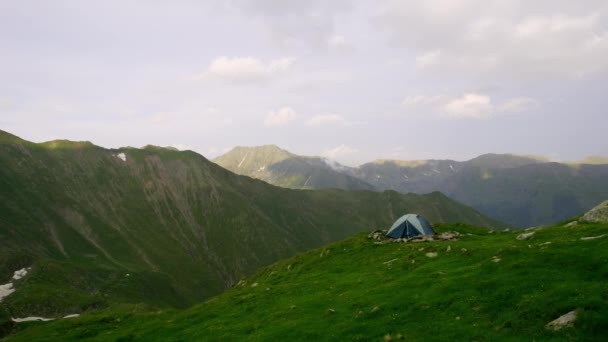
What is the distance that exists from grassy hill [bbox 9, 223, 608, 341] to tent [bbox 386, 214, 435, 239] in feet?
28.6

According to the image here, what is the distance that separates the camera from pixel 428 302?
86.2 ft

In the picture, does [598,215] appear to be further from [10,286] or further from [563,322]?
[10,286]

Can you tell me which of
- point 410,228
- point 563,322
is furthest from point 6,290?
point 563,322

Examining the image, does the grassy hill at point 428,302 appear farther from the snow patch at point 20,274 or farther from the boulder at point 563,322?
the snow patch at point 20,274

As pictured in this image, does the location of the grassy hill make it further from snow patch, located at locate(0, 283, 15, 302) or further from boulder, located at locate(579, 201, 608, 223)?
snow patch, located at locate(0, 283, 15, 302)

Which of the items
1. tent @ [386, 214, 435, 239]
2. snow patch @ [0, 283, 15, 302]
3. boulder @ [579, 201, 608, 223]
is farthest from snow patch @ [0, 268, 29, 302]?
boulder @ [579, 201, 608, 223]

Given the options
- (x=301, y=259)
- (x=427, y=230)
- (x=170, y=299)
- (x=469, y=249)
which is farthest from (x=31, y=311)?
(x=469, y=249)

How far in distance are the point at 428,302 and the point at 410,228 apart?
31.2m

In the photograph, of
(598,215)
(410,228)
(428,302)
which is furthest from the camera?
(410,228)

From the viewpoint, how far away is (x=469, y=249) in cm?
3809

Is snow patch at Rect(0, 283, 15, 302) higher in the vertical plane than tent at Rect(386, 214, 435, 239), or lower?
lower

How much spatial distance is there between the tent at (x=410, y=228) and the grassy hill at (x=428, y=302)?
28.6 ft

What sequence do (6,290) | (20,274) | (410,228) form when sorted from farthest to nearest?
1. (20,274)
2. (6,290)
3. (410,228)

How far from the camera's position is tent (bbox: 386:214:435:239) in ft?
185
